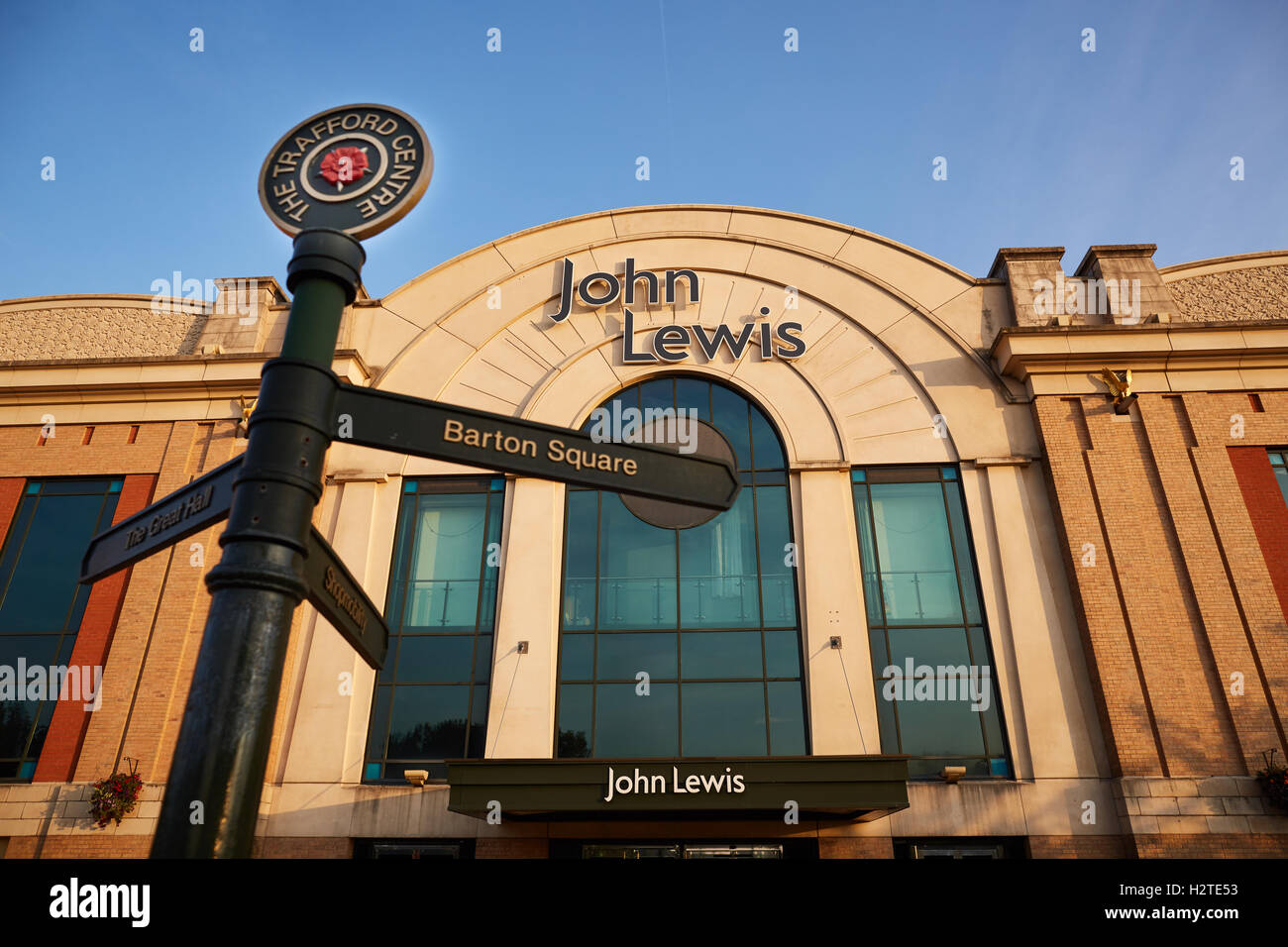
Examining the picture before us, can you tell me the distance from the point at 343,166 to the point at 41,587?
14914 mm

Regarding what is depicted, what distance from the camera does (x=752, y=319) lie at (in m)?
17.5

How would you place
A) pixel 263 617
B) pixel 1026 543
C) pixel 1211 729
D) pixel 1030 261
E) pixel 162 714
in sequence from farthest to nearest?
1. pixel 1030 261
2. pixel 1026 543
3. pixel 162 714
4. pixel 1211 729
5. pixel 263 617

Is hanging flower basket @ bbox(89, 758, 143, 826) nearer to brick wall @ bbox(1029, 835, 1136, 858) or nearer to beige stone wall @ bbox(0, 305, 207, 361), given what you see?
beige stone wall @ bbox(0, 305, 207, 361)

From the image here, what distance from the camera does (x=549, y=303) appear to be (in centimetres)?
1789

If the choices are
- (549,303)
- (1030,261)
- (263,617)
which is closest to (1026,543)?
(1030,261)

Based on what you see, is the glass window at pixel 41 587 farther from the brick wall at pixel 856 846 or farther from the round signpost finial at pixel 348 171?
the round signpost finial at pixel 348 171

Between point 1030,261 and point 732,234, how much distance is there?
610cm

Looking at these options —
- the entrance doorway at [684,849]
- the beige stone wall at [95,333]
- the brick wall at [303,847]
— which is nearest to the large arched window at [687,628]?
the entrance doorway at [684,849]

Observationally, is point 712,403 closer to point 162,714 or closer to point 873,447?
point 873,447

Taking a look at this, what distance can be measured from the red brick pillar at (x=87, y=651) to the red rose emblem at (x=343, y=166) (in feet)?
36.9

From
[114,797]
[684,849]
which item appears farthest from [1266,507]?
[114,797]

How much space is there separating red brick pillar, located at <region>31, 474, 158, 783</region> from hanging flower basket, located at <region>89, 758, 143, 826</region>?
0.99 metres

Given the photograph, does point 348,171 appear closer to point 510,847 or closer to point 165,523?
point 165,523

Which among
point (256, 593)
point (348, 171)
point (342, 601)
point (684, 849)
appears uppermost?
point (348, 171)
